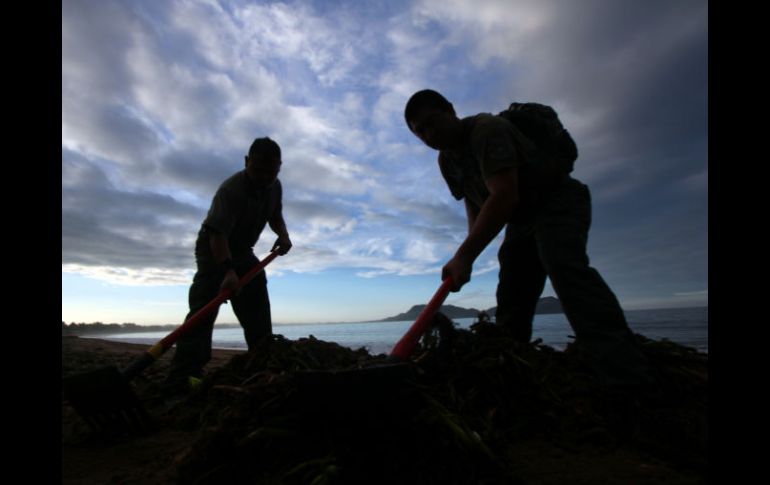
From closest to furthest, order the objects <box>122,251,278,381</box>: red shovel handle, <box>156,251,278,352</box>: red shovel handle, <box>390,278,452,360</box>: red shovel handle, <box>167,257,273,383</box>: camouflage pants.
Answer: <box>390,278,452,360</box>: red shovel handle, <box>122,251,278,381</box>: red shovel handle, <box>156,251,278,352</box>: red shovel handle, <box>167,257,273,383</box>: camouflage pants

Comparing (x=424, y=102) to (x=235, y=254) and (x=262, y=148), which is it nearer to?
(x=262, y=148)

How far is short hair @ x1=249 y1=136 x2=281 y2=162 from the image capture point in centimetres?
456

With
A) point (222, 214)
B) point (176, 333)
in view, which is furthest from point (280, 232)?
point (176, 333)

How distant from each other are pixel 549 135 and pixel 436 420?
2287 mm

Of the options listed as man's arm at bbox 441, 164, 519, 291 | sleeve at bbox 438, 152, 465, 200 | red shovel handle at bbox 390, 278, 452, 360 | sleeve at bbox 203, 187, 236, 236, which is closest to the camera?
red shovel handle at bbox 390, 278, 452, 360

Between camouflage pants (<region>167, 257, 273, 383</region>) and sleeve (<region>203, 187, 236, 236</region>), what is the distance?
602 millimetres

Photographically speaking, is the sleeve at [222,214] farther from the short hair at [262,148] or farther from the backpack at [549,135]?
the backpack at [549,135]

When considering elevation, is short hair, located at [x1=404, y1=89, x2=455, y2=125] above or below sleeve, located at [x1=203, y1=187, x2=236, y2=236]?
above

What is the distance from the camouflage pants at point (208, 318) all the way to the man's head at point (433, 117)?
9.76 feet

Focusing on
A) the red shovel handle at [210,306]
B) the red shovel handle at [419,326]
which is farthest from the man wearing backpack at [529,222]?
the red shovel handle at [210,306]

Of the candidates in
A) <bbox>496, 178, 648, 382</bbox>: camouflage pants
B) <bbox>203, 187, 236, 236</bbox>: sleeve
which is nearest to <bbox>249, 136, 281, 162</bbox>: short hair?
<bbox>203, 187, 236, 236</bbox>: sleeve

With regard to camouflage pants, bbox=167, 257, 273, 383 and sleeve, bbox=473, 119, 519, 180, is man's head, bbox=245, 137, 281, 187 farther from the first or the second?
sleeve, bbox=473, 119, 519, 180

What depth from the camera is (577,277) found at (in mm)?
2584
